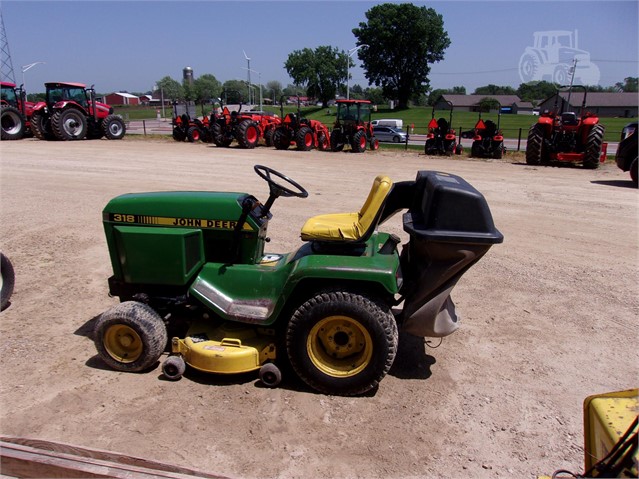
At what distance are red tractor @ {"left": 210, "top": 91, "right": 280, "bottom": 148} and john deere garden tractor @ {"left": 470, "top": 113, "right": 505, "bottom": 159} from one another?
7.59 metres

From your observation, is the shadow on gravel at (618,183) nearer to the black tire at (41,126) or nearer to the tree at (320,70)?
the black tire at (41,126)

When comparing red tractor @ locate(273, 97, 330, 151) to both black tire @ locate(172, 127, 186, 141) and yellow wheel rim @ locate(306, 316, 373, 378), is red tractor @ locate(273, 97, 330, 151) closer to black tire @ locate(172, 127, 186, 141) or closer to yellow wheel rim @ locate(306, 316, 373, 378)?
black tire @ locate(172, 127, 186, 141)

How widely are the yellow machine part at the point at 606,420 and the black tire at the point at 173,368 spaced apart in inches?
98.0

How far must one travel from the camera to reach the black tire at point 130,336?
11.5 feet

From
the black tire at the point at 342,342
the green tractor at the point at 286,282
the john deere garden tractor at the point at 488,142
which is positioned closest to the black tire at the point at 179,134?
the john deere garden tractor at the point at 488,142

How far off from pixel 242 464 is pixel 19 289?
355 centimetres

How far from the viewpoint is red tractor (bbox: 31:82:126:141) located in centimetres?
1972

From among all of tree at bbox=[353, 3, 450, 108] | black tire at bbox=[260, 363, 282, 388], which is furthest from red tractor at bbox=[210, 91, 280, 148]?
→ tree at bbox=[353, 3, 450, 108]

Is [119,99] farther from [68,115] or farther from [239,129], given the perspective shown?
[239,129]

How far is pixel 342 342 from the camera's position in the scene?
3389 mm

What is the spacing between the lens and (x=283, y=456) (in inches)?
111

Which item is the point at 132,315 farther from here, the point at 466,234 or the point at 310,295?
the point at 466,234

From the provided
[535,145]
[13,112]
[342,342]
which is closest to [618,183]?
[535,145]

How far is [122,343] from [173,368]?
1.44 feet
